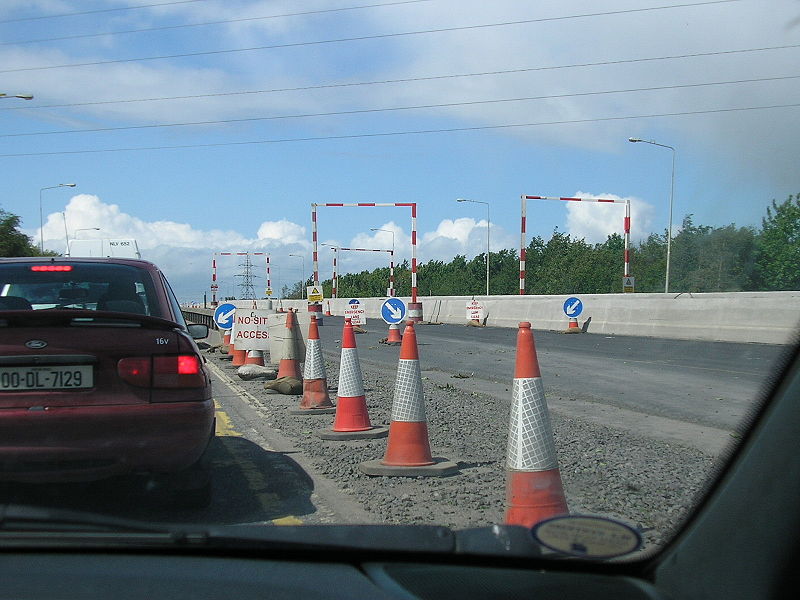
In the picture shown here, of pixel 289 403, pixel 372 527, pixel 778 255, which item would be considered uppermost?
pixel 778 255

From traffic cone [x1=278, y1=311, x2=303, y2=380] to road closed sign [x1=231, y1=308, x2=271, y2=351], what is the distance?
5.47ft

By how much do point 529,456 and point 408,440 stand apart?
2.08 metres

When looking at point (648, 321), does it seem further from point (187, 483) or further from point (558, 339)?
point (187, 483)

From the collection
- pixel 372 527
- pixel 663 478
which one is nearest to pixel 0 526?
pixel 372 527

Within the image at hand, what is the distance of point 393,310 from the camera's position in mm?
19422

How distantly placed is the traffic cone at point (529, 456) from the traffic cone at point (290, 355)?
7.41 m

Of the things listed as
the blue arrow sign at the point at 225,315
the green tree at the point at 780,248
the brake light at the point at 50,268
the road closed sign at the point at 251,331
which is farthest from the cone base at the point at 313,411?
the blue arrow sign at the point at 225,315

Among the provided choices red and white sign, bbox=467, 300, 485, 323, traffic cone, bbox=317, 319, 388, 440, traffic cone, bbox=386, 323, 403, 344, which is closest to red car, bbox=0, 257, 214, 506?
traffic cone, bbox=317, 319, 388, 440

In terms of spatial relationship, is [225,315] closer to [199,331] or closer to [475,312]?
[199,331]

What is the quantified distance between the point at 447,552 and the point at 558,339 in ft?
67.6

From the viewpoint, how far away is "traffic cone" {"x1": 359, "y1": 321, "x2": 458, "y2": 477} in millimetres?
6363

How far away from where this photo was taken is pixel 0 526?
2.62 m

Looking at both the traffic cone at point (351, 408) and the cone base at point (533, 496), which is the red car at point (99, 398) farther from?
the traffic cone at point (351, 408)

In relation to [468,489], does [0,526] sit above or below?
above
